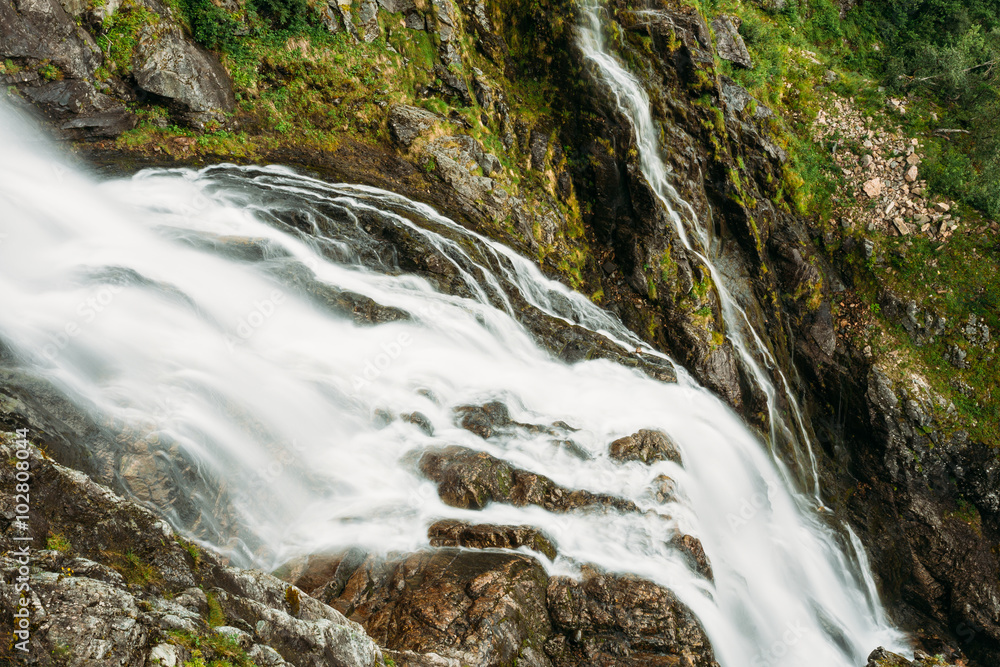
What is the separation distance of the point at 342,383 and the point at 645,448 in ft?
17.7

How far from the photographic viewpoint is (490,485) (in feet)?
26.7

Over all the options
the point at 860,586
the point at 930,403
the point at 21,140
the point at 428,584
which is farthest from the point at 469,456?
the point at 930,403

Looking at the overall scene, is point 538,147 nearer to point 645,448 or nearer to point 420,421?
point 645,448

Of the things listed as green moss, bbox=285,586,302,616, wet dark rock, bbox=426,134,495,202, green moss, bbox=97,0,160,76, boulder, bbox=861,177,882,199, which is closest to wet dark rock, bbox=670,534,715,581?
green moss, bbox=285,586,302,616

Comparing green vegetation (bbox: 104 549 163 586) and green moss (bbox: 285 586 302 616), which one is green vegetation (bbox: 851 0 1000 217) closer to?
green moss (bbox: 285 586 302 616)

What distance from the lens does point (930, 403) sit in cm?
1427

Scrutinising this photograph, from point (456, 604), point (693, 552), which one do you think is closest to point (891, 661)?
point (693, 552)

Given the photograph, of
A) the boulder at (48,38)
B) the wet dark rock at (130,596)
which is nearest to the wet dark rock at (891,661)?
the wet dark rock at (130,596)

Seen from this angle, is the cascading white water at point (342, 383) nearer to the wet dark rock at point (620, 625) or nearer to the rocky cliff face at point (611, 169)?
the wet dark rock at point (620, 625)

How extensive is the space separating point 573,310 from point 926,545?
10626 mm

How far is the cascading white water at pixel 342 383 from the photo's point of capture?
7.32 m

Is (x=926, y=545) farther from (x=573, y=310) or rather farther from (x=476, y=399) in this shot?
(x=476, y=399)

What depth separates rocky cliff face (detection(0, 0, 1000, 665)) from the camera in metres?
10.4

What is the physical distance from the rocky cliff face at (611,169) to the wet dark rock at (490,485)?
21 centimetres
